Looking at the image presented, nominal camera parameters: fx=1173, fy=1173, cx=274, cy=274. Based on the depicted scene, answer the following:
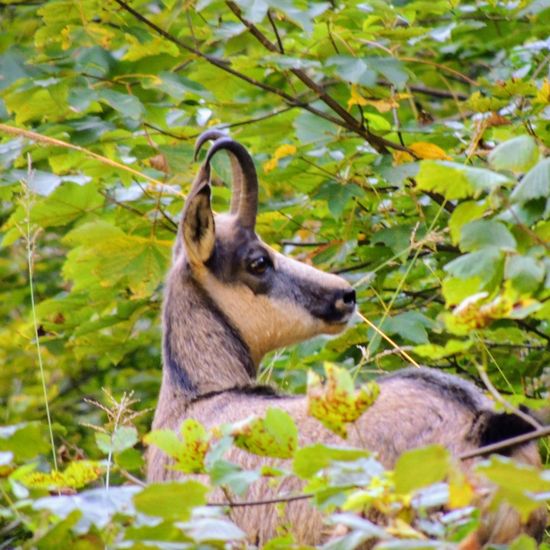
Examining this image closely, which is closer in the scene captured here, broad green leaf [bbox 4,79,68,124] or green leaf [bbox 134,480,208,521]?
green leaf [bbox 134,480,208,521]

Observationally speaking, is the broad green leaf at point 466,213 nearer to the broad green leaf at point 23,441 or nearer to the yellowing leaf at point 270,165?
the broad green leaf at point 23,441

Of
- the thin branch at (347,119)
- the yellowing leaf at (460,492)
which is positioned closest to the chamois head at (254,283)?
the thin branch at (347,119)

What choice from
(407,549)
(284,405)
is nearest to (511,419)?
(284,405)

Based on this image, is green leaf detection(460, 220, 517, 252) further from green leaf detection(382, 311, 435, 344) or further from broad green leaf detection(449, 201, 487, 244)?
green leaf detection(382, 311, 435, 344)

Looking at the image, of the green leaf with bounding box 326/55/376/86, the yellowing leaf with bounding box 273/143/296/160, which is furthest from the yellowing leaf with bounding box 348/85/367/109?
the yellowing leaf with bounding box 273/143/296/160

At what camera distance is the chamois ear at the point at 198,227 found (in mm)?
5723

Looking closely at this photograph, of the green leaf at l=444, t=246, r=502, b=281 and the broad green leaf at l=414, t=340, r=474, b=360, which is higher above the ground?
the green leaf at l=444, t=246, r=502, b=281

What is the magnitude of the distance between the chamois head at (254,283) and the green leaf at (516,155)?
2586 millimetres

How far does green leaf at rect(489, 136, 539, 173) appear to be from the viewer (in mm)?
3244

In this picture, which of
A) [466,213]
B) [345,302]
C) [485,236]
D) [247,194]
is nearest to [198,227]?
[247,194]

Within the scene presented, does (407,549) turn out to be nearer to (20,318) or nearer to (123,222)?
(123,222)

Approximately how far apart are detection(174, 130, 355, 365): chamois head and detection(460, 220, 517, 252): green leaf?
2.60 m

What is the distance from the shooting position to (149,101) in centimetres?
643

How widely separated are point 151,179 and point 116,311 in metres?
1.02
